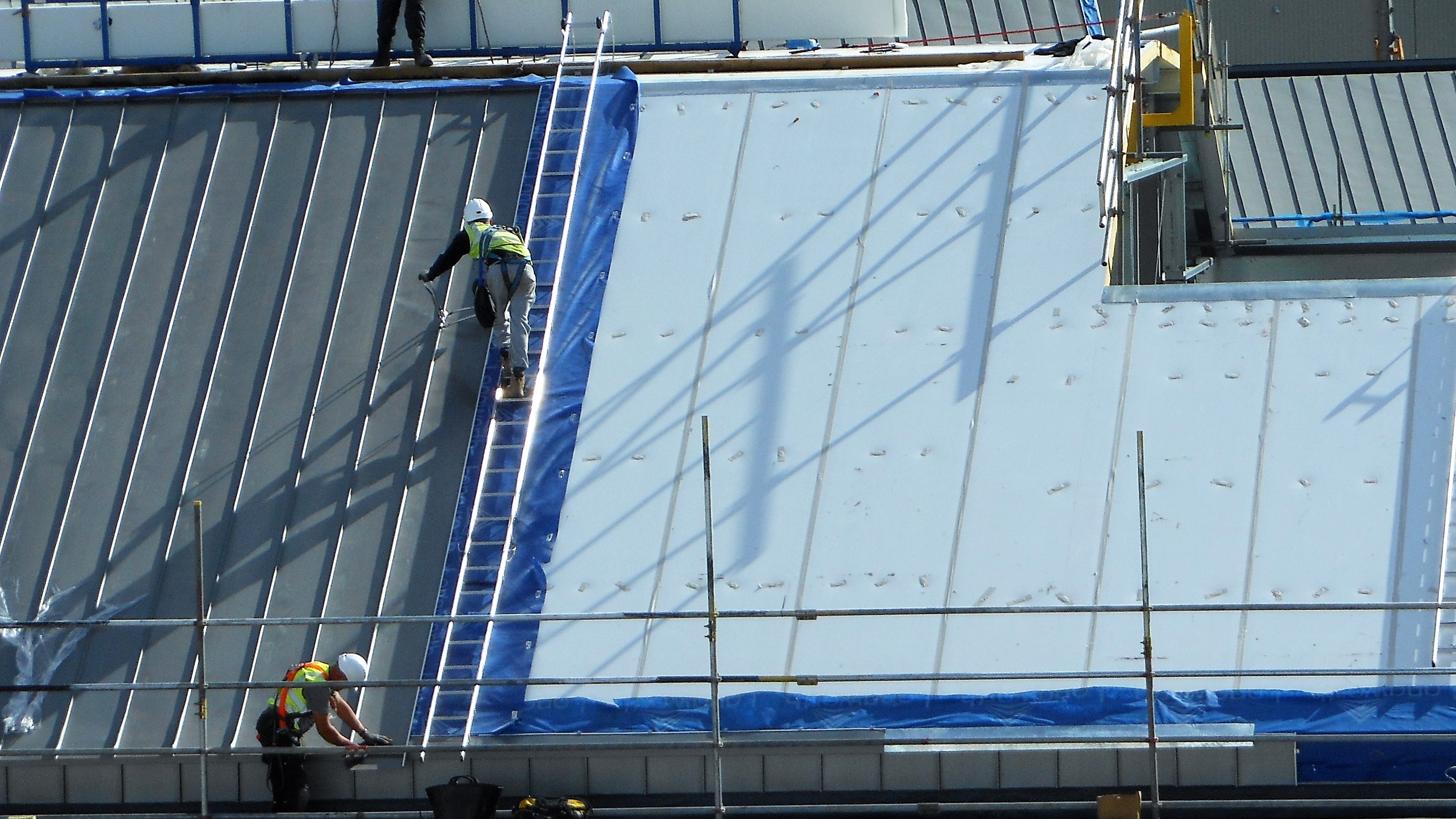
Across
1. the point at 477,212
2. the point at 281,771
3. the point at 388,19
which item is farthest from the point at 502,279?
the point at 388,19

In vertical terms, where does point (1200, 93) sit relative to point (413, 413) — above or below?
above

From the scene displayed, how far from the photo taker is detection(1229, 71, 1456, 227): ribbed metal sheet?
24641mm

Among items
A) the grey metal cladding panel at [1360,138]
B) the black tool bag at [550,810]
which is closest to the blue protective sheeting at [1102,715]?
the black tool bag at [550,810]

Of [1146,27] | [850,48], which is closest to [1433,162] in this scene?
[1146,27]

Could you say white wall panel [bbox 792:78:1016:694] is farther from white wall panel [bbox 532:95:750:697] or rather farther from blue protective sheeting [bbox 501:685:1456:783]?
white wall panel [bbox 532:95:750:697]

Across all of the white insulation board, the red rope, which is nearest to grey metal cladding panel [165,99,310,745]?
the white insulation board

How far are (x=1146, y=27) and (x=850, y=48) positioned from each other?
4268 mm

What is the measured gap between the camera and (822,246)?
1645 cm

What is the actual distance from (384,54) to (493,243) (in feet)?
16.4

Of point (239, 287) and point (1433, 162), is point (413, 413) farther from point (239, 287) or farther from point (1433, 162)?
point (1433, 162)

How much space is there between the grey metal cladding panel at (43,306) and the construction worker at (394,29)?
8.90 ft

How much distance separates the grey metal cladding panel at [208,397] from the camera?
1404 centimetres

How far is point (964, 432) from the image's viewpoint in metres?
14.9

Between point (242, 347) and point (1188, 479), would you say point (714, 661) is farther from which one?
point (242, 347)
